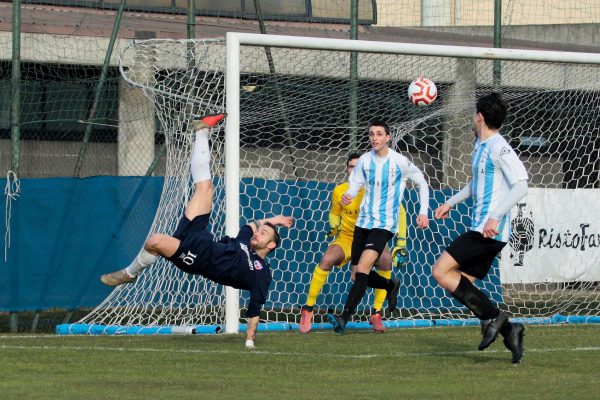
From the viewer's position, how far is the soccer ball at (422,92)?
1275cm

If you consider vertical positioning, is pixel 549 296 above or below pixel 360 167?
below

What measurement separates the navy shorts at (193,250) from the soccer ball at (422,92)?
345 centimetres

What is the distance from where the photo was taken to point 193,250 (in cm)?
1020

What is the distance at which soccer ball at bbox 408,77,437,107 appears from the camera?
12.8 meters

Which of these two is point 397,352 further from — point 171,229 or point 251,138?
point 251,138

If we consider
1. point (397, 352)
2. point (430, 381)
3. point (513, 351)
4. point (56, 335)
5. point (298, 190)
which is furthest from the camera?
point (298, 190)

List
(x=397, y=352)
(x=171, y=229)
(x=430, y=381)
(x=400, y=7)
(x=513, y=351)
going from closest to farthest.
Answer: (x=430, y=381) < (x=513, y=351) < (x=397, y=352) < (x=171, y=229) < (x=400, y=7)

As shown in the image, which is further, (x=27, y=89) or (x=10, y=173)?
(x=27, y=89)

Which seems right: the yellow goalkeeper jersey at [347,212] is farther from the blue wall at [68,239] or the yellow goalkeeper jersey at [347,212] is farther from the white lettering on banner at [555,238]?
the white lettering on banner at [555,238]

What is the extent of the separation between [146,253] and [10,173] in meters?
3.45

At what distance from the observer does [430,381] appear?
26.9 feet

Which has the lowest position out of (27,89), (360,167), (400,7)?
(360,167)

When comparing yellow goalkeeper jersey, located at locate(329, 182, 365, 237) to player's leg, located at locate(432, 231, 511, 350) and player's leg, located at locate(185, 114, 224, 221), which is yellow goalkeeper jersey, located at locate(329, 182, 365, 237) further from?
player's leg, located at locate(432, 231, 511, 350)

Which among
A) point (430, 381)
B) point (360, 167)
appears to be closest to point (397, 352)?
point (430, 381)
